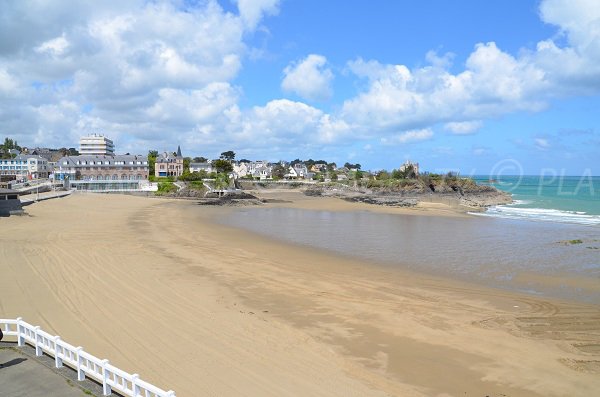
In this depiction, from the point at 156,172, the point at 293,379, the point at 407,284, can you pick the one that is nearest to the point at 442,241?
the point at 407,284

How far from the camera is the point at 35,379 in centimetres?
661

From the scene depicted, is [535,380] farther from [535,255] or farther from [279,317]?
[535,255]

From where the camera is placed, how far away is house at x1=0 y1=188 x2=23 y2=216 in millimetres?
32531

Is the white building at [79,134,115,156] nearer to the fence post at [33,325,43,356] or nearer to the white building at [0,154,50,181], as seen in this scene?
the white building at [0,154,50,181]

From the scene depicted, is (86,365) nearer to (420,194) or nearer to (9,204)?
(9,204)

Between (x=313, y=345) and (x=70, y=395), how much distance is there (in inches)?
212

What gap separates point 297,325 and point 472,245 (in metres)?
18.6

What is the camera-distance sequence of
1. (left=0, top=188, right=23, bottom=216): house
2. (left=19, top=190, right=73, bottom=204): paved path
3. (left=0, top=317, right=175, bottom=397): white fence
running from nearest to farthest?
(left=0, top=317, right=175, bottom=397): white fence
(left=0, top=188, right=23, bottom=216): house
(left=19, top=190, right=73, bottom=204): paved path

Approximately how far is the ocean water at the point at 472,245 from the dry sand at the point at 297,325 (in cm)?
243

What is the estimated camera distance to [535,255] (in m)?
23.6

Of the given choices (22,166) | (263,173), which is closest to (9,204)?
(22,166)

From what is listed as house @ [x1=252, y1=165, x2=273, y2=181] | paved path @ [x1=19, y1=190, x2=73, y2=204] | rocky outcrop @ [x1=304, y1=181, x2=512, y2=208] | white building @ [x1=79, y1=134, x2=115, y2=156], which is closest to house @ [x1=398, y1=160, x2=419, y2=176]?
rocky outcrop @ [x1=304, y1=181, x2=512, y2=208]

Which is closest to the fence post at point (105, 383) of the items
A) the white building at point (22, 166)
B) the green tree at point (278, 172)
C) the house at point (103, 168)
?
the house at point (103, 168)

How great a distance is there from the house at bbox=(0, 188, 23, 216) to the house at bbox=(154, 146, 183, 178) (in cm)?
7011
